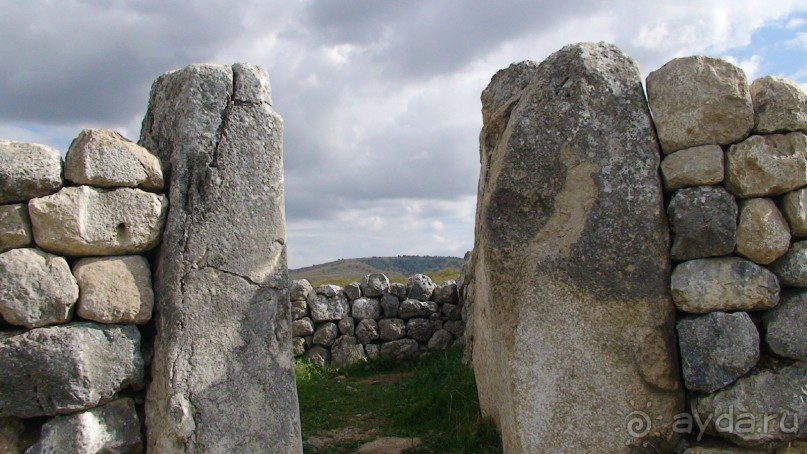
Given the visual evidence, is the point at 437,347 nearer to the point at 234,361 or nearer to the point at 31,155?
the point at 234,361

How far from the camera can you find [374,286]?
386 inches

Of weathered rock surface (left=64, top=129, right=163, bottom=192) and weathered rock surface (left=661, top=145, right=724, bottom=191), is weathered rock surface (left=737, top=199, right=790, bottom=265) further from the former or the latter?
weathered rock surface (left=64, top=129, right=163, bottom=192)

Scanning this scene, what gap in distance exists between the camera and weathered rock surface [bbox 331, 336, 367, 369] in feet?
30.5

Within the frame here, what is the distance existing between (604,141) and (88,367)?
303 centimetres

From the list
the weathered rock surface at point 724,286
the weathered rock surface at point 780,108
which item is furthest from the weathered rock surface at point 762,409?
the weathered rock surface at point 780,108

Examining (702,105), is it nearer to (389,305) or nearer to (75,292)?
(75,292)

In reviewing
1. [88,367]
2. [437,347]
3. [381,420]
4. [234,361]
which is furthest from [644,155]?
[437,347]

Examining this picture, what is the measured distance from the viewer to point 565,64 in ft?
13.2

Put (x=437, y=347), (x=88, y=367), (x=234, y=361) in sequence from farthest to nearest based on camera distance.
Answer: (x=437, y=347) < (x=234, y=361) < (x=88, y=367)

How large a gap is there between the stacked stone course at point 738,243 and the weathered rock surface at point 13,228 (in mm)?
Result: 3457

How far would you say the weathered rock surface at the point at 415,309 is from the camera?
381 inches

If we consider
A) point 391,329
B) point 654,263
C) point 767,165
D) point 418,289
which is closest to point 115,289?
point 654,263

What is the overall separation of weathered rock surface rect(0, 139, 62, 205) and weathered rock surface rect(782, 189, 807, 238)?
12.9 feet

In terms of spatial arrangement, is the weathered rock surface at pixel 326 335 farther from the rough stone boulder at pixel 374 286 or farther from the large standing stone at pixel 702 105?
the large standing stone at pixel 702 105
